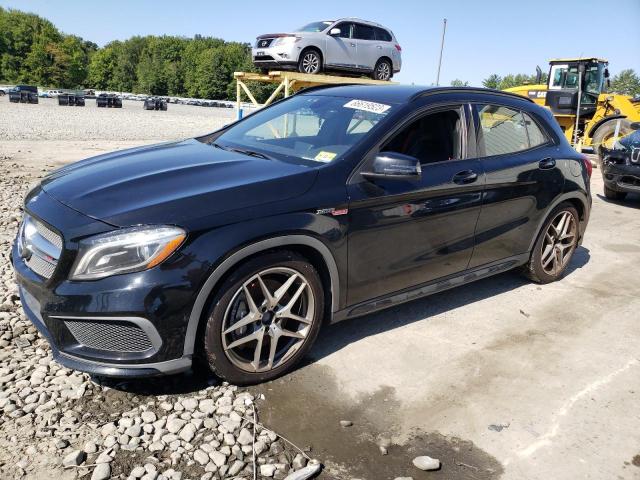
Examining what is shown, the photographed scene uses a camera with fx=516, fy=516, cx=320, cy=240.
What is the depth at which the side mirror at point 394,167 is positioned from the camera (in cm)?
305

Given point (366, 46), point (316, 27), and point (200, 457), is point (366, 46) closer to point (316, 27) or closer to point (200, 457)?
point (316, 27)

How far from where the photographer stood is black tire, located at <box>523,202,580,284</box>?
461 centimetres

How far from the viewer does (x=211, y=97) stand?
108062mm

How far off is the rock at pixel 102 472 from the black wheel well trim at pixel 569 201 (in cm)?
370

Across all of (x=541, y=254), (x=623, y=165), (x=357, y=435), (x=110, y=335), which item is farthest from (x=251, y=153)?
(x=623, y=165)

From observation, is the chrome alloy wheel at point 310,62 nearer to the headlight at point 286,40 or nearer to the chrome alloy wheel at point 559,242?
the headlight at point 286,40

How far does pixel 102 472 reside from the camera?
227 cm

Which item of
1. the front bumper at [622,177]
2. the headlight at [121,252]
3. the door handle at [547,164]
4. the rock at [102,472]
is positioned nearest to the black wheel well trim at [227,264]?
the headlight at [121,252]

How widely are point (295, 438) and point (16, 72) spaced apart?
388 feet

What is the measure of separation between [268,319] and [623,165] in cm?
821

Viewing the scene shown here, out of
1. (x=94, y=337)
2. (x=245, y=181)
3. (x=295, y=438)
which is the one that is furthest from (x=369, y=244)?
(x=94, y=337)

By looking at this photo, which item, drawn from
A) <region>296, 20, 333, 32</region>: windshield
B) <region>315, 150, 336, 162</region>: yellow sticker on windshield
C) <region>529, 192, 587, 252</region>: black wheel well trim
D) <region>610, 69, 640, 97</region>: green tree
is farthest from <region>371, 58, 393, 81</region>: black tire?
<region>610, 69, 640, 97</region>: green tree

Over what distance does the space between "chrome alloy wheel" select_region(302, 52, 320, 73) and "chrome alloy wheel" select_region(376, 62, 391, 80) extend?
92.9 inches

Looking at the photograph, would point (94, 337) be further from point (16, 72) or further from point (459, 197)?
point (16, 72)
